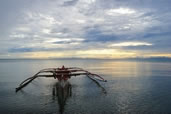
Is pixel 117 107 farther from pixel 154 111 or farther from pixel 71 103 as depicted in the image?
pixel 71 103

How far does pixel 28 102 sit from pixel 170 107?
2040 centimetres

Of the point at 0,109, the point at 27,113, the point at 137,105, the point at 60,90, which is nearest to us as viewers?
the point at 27,113

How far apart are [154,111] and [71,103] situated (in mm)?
11119

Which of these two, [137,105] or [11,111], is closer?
[11,111]

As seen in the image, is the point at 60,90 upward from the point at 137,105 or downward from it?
upward

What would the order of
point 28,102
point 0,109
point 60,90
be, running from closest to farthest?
point 0,109
point 28,102
point 60,90

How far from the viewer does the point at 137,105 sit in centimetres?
2138

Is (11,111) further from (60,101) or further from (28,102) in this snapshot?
(60,101)

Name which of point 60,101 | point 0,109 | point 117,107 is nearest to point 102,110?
point 117,107

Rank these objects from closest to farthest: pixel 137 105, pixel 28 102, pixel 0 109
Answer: pixel 0 109 < pixel 137 105 < pixel 28 102

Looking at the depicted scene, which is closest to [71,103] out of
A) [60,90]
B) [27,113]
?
[60,90]

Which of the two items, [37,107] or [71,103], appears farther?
[71,103]

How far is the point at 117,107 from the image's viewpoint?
67.9 feet

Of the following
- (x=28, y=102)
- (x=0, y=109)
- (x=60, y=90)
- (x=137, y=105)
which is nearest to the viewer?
(x=0, y=109)
